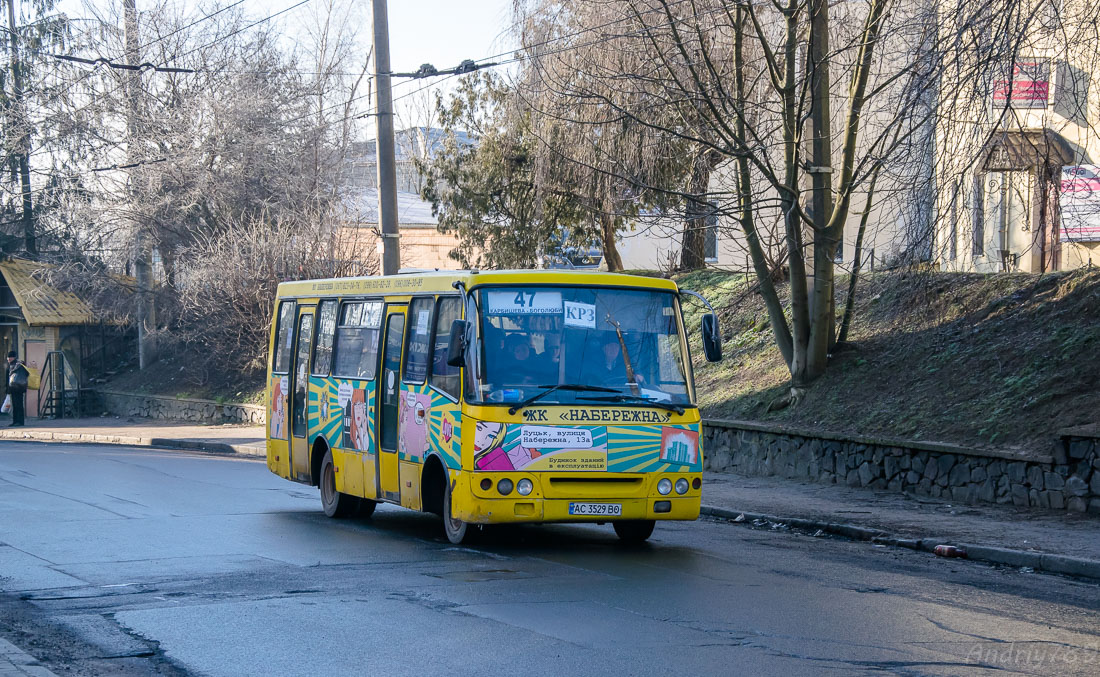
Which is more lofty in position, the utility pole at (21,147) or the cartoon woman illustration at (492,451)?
the utility pole at (21,147)

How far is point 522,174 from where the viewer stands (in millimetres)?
28219

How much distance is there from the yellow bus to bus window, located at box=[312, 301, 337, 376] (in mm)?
1842

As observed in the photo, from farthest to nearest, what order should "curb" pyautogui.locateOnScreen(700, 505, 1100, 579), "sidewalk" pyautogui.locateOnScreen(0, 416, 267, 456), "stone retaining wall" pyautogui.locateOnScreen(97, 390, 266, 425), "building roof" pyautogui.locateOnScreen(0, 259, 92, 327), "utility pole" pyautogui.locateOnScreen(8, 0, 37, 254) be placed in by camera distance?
"utility pole" pyautogui.locateOnScreen(8, 0, 37, 254), "building roof" pyautogui.locateOnScreen(0, 259, 92, 327), "stone retaining wall" pyautogui.locateOnScreen(97, 390, 266, 425), "sidewalk" pyautogui.locateOnScreen(0, 416, 267, 456), "curb" pyautogui.locateOnScreen(700, 505, 1100, 579)

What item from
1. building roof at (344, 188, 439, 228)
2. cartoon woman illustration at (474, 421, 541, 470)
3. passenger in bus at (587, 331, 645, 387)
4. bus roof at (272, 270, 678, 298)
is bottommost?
cartoon woman illustration at (474, 421, 541, 470)

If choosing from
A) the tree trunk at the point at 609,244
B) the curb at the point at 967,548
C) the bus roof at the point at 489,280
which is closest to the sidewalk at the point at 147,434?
the tree trunk at the point at 609,244

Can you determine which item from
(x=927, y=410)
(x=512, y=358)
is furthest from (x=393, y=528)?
(x=927, y=410)

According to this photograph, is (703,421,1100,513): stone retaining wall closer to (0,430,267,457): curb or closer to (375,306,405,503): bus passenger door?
(375,306,405,503): bus passenger door

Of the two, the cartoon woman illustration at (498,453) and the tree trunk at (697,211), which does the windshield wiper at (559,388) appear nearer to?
the cartoon woman illustration at (498,453)

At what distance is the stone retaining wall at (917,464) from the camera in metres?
13.0

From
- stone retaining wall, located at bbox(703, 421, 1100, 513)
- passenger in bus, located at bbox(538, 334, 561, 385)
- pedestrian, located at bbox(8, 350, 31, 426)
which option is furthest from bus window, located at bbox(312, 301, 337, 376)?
pedestrian, located at bbox(8, 350, 31, 426)

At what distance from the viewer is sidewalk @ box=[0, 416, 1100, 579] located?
11023 mm

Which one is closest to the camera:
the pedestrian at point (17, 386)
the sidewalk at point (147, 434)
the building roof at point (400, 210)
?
the sidewalk at point (147, 434)

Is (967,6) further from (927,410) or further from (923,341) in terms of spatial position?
(923,341)

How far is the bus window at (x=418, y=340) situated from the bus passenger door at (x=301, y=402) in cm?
287
